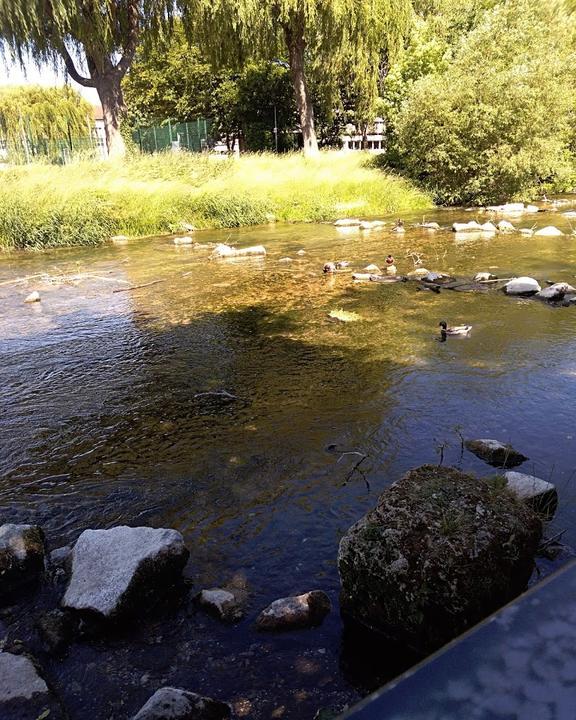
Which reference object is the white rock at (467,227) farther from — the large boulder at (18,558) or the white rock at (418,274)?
the large boulder at (18,558)

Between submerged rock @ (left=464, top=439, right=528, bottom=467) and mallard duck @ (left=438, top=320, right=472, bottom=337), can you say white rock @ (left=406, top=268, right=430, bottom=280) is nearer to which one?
mallard duck @ (left=438, top=320, right=472, bottom=337)

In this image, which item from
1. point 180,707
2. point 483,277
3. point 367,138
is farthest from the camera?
point 367,138

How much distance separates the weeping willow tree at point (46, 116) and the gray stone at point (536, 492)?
44.1 m

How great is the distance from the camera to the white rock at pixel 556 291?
32.4 feet

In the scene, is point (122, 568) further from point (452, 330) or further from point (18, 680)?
point (452, 330)

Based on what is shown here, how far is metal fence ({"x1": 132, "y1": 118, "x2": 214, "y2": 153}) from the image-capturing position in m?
38.4

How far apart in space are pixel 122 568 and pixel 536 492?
2739 millimetres

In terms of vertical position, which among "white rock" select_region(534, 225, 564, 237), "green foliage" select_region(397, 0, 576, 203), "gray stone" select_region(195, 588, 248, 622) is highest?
"green foliage" select_region(397, 0, 576, 203)

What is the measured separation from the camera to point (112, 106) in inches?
1017

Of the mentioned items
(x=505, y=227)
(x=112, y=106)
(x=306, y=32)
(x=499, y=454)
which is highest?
(x=306, y=32)

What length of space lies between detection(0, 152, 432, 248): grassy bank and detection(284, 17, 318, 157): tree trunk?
12.0ft

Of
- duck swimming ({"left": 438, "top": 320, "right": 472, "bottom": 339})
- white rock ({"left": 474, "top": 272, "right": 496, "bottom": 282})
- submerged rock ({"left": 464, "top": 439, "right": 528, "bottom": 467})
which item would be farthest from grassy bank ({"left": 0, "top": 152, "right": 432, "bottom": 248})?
submerged rock ({"left": 464, "top": 439, "right": 528, "bottom": 467})

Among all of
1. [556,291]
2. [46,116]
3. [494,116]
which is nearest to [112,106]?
A: [494,116]

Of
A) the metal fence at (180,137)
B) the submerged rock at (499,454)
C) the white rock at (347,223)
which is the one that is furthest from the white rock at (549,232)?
the metal fence at (180,137)
